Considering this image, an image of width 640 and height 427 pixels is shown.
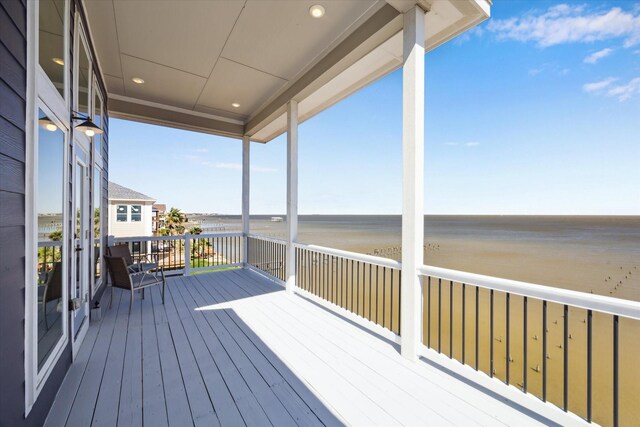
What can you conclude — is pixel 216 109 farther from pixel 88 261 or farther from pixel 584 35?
pixel 584 35

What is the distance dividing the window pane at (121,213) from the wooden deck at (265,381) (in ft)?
34.6

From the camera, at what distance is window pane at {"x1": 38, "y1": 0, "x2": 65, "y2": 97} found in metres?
1.56

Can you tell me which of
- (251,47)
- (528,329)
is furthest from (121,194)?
(528,329)

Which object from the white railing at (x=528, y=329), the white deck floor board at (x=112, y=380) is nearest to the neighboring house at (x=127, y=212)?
the white deck floor board at (x=112, y=380)

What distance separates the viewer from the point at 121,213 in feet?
38.4

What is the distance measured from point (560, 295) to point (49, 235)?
10.2 ft

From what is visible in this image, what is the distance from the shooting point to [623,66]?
1104cm

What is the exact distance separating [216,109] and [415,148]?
163 inches

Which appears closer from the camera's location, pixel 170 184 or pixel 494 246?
pixel 494 246

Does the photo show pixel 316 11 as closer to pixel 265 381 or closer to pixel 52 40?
pixel 52 40

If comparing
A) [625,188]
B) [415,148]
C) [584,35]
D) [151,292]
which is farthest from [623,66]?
[151,292]

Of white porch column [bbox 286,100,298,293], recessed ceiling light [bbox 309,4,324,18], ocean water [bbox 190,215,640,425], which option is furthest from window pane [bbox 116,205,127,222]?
recessed ceiling light [bbox 309,4,324,18]

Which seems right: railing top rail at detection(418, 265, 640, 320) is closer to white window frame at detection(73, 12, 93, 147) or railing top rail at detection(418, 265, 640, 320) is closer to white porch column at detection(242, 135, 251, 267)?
white window frame at detection(73, 12, 93, 147)

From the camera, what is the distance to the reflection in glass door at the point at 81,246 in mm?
2470
